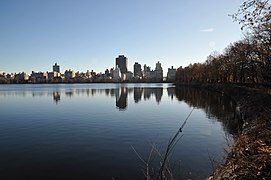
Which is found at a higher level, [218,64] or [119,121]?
[218,64]

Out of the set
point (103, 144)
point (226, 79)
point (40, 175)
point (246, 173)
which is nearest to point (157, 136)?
point (103, 144)

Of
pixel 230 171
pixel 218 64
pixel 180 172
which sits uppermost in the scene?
pixel 218 64

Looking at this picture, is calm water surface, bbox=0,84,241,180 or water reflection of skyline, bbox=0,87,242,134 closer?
calm water surface, bbox=0,84,241,180

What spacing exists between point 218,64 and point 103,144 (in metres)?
85.9

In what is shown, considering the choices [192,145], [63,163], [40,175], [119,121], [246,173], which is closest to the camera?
[246,173]

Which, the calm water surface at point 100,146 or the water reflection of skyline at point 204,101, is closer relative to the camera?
the calm water surface at point 100,146

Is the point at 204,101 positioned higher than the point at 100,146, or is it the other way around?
the point at 204,101

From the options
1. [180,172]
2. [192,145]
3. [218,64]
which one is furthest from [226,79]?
[180,172]

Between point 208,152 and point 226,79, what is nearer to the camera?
point 208,152

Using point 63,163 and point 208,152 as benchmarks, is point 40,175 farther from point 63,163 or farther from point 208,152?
point 208,152

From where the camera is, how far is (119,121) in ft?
114

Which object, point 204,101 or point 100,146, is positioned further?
point 204,101

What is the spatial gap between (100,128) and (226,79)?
79499 mm

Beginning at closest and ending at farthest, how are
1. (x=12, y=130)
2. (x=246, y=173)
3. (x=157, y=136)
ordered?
(x=246, y=173) < (x=157, y=136) < (x=12, y=130)
